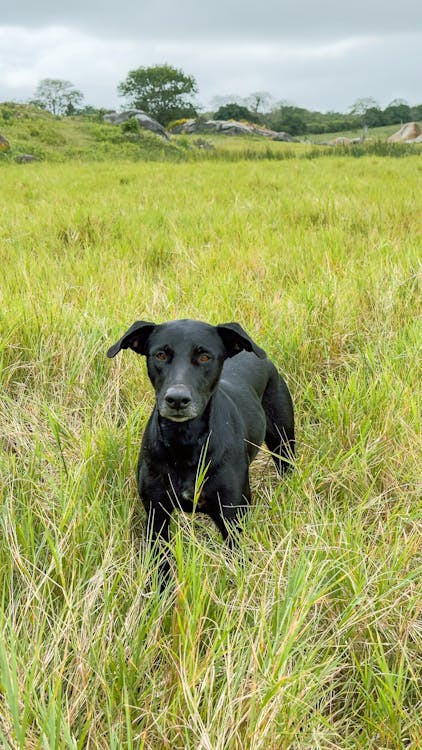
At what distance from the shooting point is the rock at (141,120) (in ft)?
102

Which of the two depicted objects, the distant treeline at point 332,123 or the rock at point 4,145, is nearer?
the rock at point 4,145

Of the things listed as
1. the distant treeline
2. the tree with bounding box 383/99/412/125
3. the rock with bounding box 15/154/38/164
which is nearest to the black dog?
the rock with bounding box 15/154/38/164

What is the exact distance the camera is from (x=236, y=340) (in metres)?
2.34

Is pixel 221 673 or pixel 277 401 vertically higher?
pixel 277 401

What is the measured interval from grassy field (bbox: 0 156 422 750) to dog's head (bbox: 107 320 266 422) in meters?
0.41

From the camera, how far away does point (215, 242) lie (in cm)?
568

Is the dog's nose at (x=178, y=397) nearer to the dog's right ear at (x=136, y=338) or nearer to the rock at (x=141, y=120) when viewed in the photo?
the dog's right ear at (x=136, y=338)

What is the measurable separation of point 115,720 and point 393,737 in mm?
675

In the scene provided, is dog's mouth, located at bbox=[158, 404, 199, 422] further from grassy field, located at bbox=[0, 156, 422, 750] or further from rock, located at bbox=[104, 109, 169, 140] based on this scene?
rock, located at bbox=[104, 109, 169, 140]

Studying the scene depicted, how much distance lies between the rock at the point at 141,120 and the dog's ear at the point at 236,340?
30.0 metres

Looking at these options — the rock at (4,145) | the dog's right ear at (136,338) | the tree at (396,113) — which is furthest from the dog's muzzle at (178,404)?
the tree at (396,113)

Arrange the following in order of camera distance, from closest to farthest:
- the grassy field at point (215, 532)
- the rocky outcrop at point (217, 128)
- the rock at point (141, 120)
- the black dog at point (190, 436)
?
1. the grassy field at point (215, 532)
2. the black dog at point (190, 436)
3. the rock at point (141, 120)
4. the rocky outcrop at point (217, 128)

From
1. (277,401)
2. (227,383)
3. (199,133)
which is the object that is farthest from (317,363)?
(199,133)

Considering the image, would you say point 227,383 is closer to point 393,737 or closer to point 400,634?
point 400,634
